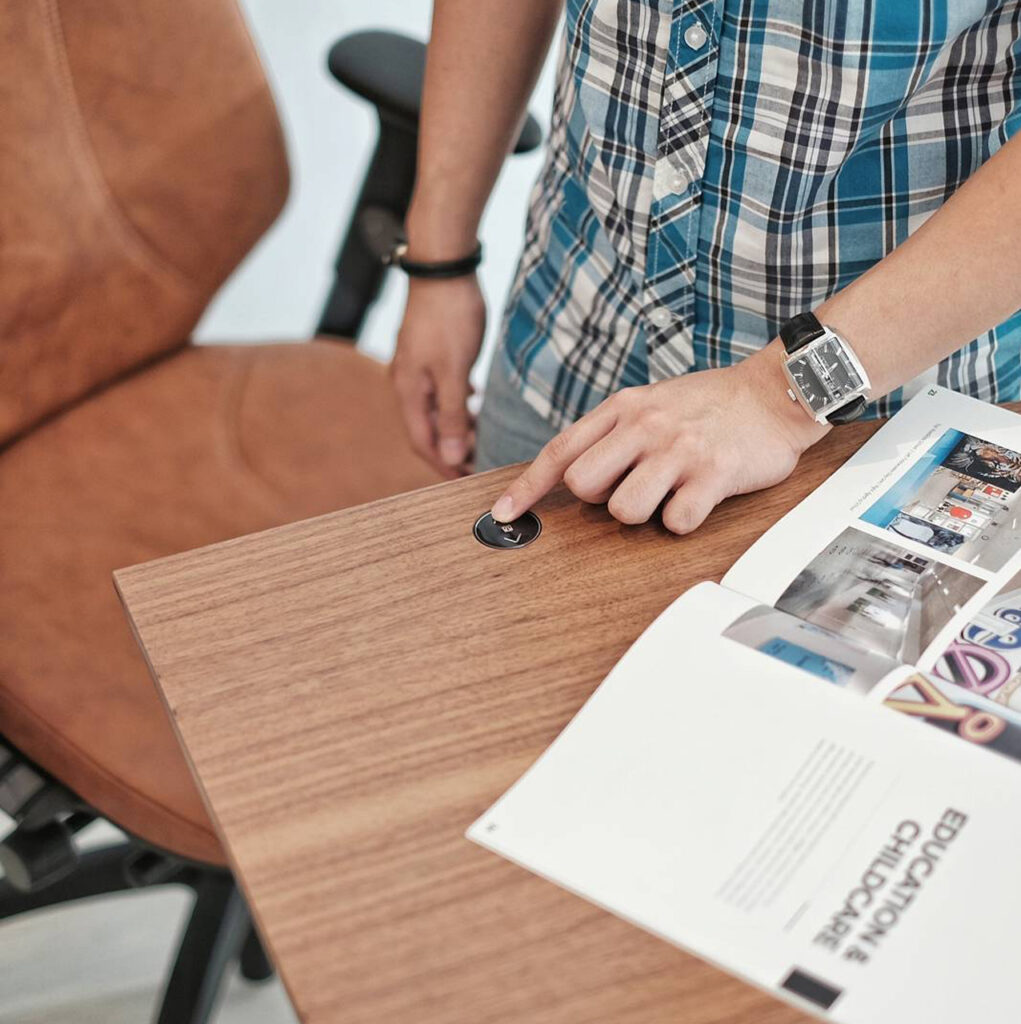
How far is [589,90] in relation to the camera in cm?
83

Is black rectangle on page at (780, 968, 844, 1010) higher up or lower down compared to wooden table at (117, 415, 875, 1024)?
lower down

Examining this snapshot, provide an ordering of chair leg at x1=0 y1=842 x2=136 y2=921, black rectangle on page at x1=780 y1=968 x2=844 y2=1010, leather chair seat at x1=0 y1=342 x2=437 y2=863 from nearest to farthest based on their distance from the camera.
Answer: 1. black rectangle on page at x1=780 y1=968 x2=844 y2=1010
2. leather chair seat at x1=0 y1=342 x2=437 y2=863
3. chair leg at x1=0 y1=842 x2=136 y2=921

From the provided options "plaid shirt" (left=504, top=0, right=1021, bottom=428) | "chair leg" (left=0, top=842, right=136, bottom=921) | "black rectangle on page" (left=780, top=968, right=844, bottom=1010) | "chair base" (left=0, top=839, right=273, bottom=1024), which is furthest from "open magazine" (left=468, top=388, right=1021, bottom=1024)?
"chair leg" (left=0, top=842, right=136, bottom=921)

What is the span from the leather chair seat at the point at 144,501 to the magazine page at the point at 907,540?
46 centimetres

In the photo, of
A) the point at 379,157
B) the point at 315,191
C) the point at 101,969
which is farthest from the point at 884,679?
the point at 315,191

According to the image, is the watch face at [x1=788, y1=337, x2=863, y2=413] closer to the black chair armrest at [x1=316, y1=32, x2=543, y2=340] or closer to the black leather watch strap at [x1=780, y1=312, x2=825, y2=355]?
the black leather watch strap at [x1=780, y1=312, x2=825, y2=355]

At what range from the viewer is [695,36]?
734 mm

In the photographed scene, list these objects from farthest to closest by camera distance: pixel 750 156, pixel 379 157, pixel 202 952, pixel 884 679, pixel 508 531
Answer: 1. pixel 379 157
2. pixel 202 952
3. pixel 750 156
4. pixel 508 531
5. pixel 884 679

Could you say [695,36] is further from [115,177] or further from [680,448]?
[115,177]

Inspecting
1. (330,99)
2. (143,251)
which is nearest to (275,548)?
(143,251)

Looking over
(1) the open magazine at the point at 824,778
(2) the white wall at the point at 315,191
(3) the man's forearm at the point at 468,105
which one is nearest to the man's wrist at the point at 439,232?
(3) the man's forearm at the point at 468,105

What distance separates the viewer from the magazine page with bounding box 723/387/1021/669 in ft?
1.98

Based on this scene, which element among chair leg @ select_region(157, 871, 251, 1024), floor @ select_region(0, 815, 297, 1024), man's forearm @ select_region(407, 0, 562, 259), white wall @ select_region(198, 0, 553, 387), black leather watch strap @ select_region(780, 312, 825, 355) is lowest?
floor @ select_region(0, 815, 297, 1024)

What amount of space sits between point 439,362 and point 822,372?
417 millimetres
